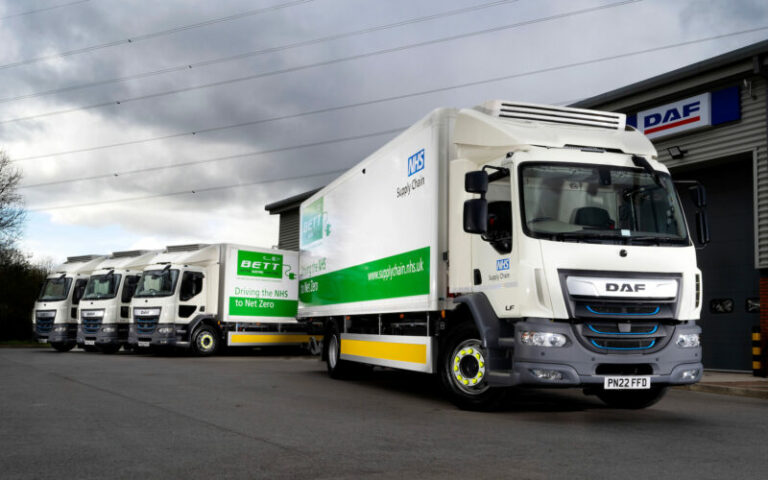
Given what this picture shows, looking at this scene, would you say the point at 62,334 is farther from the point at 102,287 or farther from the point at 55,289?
the point at 102,287

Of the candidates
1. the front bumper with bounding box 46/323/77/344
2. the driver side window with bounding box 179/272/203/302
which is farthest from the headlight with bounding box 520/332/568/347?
the front bumper with bounding box 46/323/77/344

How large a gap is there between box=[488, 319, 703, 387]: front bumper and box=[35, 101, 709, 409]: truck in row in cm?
1

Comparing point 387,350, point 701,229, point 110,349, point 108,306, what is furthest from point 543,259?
point 110,349

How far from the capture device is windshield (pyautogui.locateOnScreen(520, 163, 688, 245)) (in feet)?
27.7

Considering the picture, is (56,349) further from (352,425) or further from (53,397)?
(352,425)

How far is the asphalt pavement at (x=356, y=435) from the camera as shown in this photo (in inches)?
222

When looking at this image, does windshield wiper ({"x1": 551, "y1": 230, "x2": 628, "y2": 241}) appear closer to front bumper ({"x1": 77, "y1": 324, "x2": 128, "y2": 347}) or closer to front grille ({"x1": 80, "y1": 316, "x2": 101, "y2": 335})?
front bumper ({"x1": 77, "y1": 324, "x2": 128, "y2": 347})

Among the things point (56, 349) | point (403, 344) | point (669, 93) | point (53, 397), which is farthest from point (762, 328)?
point (56, 349)

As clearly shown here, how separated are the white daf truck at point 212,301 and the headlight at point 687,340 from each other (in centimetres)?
1765

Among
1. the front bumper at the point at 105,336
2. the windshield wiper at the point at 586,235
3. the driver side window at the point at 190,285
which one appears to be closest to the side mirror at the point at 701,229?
the windshield wiper at the point at 586,235

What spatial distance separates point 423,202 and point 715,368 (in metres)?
10.3

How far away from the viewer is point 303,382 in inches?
539

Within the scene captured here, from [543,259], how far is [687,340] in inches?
74.9

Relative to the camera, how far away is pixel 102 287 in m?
27.0
